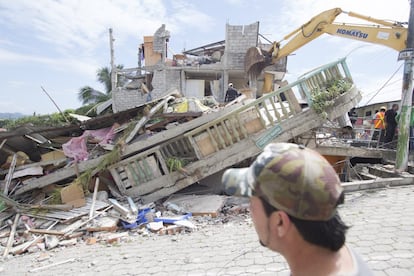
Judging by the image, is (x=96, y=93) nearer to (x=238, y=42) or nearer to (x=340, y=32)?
(x=238, y=42)

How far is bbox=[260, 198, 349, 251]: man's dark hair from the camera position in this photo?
947 mm

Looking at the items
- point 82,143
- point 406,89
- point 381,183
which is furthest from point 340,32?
point 82,143

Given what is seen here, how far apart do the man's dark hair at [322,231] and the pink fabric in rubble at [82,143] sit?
7.35 metres

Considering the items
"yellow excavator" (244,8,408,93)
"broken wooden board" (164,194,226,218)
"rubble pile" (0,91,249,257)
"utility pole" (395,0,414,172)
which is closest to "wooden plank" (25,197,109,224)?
"rubble pile" (0,91,249,257)

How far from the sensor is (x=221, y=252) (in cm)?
420

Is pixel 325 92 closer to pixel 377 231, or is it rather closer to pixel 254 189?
pixel 377 231

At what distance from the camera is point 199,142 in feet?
22.6

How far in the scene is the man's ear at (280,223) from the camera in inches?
37.9

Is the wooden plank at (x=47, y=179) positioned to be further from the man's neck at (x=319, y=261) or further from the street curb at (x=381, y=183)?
the man's neck at (x=319, y=261)

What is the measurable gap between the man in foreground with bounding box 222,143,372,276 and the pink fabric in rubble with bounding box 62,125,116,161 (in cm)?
726

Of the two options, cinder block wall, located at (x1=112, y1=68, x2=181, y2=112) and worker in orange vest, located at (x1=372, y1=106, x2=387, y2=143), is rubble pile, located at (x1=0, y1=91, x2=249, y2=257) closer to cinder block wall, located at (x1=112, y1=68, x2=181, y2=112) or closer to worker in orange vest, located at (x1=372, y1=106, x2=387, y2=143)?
worker in orange vest, located at (x1=372, y1=106, x2=387, y2=143)

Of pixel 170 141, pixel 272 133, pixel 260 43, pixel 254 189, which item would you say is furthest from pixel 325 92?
pixel 260 43

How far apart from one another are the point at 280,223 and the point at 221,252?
353 centimetres

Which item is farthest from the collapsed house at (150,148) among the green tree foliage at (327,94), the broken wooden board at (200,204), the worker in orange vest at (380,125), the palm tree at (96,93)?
the palm tree at (96,93)
